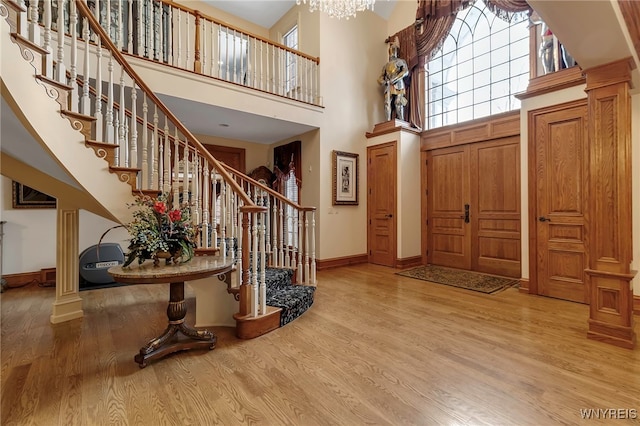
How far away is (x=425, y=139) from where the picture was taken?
5293mm

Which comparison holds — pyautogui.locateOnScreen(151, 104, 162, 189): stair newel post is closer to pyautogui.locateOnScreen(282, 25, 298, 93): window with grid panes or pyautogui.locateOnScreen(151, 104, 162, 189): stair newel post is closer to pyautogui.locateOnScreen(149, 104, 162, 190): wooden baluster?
pyautogui.locateOnScreen(149, 104, 162, 190): wooden baluster

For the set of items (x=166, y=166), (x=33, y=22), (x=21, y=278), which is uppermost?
(x=33, y=22)

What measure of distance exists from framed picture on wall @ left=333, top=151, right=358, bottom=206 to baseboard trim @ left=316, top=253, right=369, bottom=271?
39.2 inches

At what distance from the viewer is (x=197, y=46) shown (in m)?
3.85

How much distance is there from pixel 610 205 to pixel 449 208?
2.77 metres

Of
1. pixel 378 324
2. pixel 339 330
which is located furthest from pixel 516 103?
pixel 339 330

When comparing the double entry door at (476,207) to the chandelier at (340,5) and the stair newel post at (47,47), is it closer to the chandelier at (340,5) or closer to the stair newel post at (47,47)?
the chandelier at (340,5)

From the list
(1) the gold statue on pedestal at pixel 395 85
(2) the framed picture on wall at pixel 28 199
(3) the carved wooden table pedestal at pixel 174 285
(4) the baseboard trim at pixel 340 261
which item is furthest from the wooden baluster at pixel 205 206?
(1) the gold statue on pedestal at pixel 395 85

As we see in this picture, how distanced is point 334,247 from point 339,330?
8.64 ft

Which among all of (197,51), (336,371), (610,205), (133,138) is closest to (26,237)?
(133,138)

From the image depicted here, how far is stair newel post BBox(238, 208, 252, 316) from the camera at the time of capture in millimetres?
2418

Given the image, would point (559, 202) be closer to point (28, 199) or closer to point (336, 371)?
point (336, 371)

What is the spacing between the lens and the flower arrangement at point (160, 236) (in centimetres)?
204

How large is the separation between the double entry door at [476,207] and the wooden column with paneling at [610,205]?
1.99 m
